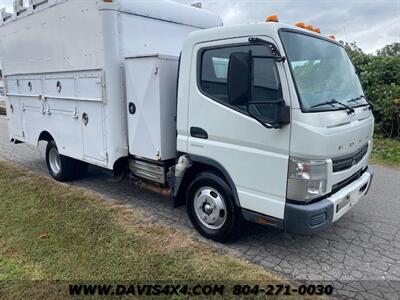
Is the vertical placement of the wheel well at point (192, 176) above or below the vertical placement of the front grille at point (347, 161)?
below

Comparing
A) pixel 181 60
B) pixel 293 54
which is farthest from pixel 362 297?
pixel 181 60

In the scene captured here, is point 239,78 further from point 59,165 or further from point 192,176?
point 59,165

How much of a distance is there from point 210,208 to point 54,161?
381cm

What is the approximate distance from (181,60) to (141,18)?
1.14 meters

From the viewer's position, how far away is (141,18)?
4.60 m

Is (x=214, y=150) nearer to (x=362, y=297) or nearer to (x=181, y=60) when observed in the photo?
(x=181, y=60)

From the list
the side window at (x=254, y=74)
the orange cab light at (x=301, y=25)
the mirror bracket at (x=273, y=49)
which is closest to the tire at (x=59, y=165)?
the side window at (x=254, y=74)

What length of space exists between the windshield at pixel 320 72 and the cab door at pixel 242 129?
0.19 meters

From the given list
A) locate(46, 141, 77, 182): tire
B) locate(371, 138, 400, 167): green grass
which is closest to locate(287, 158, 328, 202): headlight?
locate(46, 141, 77, 182): tire

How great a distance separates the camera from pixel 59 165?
6246 millimetres

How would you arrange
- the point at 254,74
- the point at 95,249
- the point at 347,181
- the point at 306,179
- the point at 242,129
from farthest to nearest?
the point at 95,249
the point at 347,181
the point at 242,129
the point at 254,74
the point at 306,179

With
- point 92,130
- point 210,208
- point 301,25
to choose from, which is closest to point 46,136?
point 92,130

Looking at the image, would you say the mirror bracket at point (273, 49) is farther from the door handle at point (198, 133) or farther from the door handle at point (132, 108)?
the door handle at point (132, 108)

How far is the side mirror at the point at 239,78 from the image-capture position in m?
3.11
